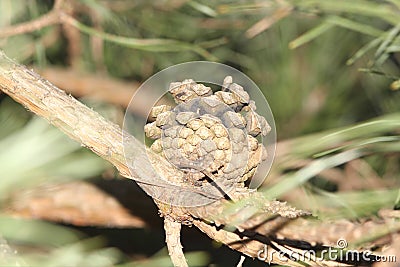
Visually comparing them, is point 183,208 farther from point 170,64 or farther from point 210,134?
point 170,64

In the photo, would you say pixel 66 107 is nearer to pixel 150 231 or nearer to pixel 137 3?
pixel 150 231

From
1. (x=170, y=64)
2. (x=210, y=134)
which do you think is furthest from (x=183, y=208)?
(x=170, y=64)

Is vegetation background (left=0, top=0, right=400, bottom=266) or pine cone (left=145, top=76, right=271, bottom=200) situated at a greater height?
vegetation background (left=0, top=0, right=400, bottom=266)

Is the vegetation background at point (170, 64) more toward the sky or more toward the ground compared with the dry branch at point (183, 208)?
more toward the sky
